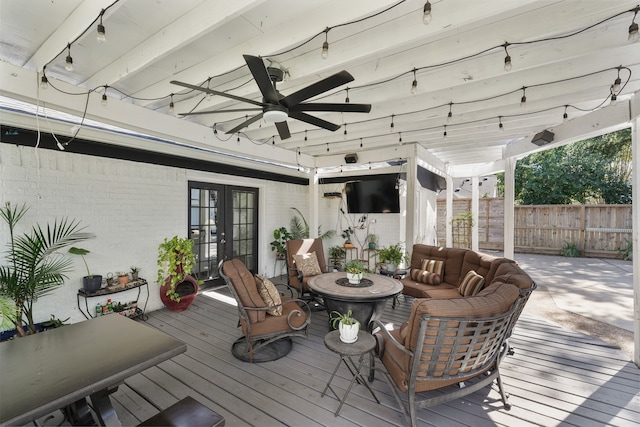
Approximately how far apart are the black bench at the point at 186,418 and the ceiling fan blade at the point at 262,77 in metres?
2.18

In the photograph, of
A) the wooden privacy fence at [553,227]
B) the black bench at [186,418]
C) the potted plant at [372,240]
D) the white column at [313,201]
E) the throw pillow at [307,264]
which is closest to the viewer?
the black bench at [186,418]

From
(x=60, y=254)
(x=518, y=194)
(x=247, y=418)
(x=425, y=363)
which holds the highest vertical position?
(x=518, y=194)

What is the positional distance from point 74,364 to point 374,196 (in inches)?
211

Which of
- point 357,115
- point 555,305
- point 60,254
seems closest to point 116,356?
point 60,254

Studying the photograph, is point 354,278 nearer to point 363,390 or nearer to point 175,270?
point 363,390

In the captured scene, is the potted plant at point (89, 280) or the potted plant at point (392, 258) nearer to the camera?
the potted plant at point (89, 280)

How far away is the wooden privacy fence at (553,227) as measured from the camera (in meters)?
7.82

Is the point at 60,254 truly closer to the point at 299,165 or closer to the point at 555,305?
the point at 299,165

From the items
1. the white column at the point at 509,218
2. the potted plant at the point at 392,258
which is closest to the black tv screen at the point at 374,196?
the potted plant at the point at 392,258

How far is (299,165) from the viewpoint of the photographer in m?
→ 6.07

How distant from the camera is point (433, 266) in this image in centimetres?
432

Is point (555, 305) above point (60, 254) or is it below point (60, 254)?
below

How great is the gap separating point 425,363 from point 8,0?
377 cm

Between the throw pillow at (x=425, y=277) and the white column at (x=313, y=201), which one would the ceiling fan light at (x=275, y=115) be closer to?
the throw pillow at (x=425, y=277)
